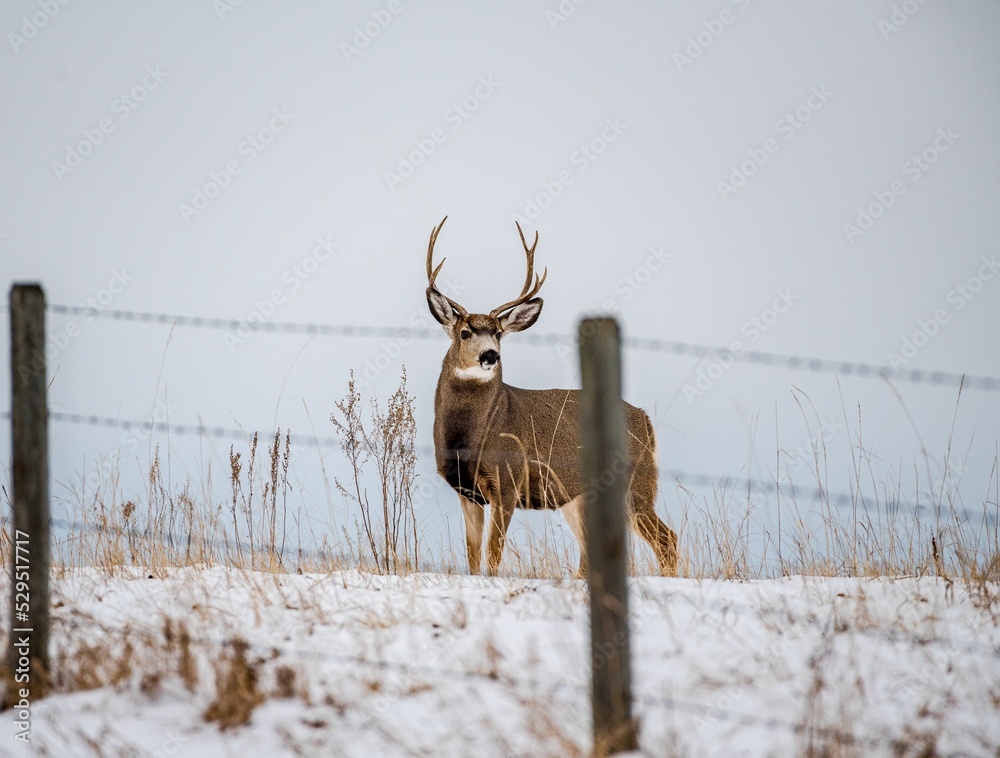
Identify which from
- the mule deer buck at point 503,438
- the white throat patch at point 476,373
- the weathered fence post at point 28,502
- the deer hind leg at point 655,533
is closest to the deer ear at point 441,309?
the mule deer buck at point 503,438

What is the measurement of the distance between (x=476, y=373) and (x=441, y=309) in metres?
0.61

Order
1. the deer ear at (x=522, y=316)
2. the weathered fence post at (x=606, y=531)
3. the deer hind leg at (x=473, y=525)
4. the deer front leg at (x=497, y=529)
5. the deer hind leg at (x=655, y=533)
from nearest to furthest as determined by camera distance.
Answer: the weathered fence post at (x=606, y=531)
the deer front leg at (x=497, y=529)
the deer hind leg at (x=473, y=525)
the deer hind leg at (x=655, y=533)
the deer ear at (x=522, y=316)

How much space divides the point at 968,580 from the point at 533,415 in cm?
396

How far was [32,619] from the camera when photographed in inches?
147

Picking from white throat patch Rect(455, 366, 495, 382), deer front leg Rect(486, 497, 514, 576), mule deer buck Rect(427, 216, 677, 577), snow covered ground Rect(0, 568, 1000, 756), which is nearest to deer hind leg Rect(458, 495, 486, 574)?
mule deer buck Rect(427, 216, 677, 577)

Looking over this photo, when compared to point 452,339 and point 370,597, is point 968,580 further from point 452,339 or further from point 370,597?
point 452,339

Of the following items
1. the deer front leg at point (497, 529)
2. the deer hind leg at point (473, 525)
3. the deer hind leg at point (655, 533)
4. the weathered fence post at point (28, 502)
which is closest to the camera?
the weathered fence post at point (28, 502)

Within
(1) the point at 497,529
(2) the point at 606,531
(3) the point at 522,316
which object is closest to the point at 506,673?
(2) the point at 606,531

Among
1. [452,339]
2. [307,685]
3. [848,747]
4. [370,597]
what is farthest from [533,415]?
[848,747]

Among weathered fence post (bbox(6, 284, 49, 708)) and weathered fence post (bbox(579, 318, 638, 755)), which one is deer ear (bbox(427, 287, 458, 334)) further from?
weathered fence post (bbox(579, 318, 638, 755))

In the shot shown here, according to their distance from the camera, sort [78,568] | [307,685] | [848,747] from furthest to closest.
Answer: [78,568] → [307,685] → [848,747]

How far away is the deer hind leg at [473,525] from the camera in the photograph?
715 centimetres

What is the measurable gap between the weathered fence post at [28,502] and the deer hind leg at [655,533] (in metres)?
4.94

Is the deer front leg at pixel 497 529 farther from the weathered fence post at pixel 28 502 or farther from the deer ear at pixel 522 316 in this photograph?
the weathered fence post at pixel 28 502
